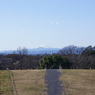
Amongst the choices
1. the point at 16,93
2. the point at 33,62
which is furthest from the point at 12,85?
the point at 33,62

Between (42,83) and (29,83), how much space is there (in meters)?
0.97

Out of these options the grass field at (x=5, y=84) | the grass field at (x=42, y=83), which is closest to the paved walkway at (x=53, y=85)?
the grass field at (x=42, y=83)

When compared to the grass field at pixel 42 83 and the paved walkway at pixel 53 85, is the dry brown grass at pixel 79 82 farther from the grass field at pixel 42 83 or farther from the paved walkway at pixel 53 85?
the paved walkway at pixel 53 85

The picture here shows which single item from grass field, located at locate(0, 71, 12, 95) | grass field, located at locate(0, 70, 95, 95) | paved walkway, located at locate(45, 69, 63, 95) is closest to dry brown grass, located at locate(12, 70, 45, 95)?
grass field, located at locate(0, 70, 95, 95)

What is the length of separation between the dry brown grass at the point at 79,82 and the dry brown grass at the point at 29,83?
5.17 feet

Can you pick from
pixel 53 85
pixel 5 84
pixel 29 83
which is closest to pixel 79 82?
pixel 53 85

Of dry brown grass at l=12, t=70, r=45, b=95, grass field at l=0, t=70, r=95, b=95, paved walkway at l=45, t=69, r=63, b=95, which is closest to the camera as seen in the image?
paved walkway at l=45, t=69, r=63, b=95

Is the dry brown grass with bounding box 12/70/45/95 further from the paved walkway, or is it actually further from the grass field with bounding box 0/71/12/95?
the grass field with bounding box 0/71/12/95

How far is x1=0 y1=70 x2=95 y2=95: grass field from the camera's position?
1692 cm

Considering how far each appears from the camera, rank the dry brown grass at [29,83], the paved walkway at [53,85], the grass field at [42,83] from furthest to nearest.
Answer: the grass field at [42,83]
the dry brown grass at [29,83]
the paved walkway at [53,85]

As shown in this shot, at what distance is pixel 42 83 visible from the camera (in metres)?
18.8

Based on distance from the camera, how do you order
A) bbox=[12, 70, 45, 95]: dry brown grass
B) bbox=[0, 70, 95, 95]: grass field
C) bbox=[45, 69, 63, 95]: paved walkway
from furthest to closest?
bbox=[0, 70, 95, 95]: grass field, bbox=[12, 70, 45, 95]: dry brown grass, bbox=[45, 69, 63, 95]: paved walkway

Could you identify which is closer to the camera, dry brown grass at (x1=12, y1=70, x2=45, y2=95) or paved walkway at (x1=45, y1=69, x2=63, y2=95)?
paved walkway at (x1=45, y1=69, x2=63, y2=95)

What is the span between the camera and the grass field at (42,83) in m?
16.9
